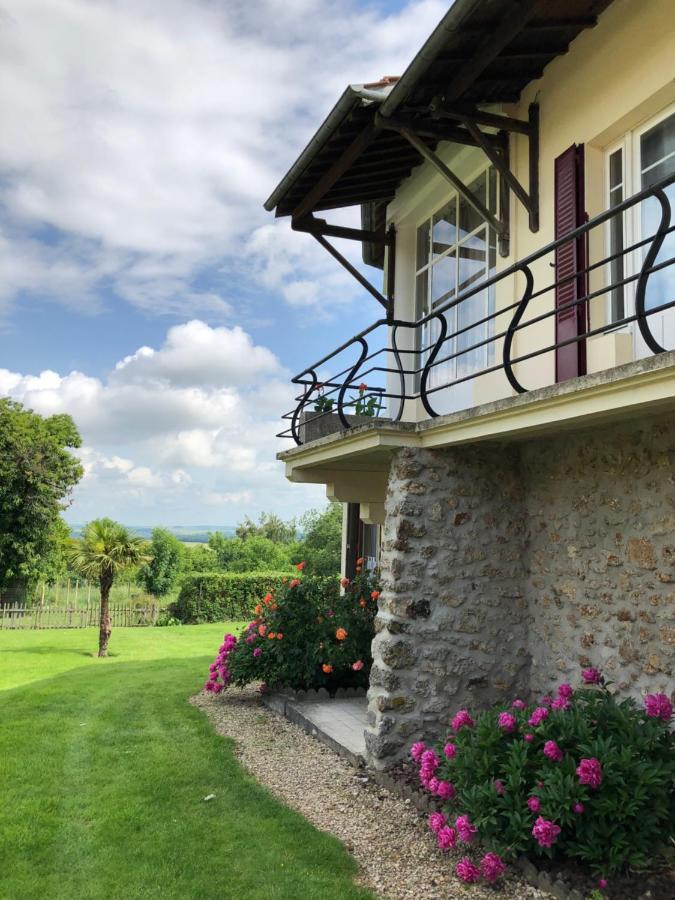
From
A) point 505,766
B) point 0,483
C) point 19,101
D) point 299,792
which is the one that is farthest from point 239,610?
point 505,766

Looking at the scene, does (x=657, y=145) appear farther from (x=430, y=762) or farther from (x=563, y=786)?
(x=430, y=762)

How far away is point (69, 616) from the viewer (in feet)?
77.0

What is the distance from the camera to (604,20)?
491 cm

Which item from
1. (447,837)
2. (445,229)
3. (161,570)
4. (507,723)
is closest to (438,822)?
(447,837)

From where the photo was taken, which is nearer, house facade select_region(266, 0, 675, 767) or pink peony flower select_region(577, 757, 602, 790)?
pink peony flower select_region(577, 757, 602, 790)

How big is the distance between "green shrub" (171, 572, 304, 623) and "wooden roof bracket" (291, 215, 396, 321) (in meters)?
17.2

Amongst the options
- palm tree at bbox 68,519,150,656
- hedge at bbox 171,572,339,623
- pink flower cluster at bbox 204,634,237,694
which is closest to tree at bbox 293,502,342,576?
hedge at bbox 171,572,339,623

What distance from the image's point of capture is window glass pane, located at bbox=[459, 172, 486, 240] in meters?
6.45

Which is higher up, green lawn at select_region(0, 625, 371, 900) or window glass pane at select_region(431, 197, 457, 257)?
window glass pane at select_region(431, 197, 457, 257)

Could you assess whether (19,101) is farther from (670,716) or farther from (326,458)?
(670,716)

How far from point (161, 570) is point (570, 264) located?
102ft

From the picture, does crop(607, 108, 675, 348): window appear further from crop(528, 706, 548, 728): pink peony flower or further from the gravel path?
the gravel path

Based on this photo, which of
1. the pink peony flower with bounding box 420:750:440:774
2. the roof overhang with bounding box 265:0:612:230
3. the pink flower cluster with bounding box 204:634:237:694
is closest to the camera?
the pink peony flower with bounding box 420:750:440:774

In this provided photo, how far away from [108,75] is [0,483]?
2189 centimetres
